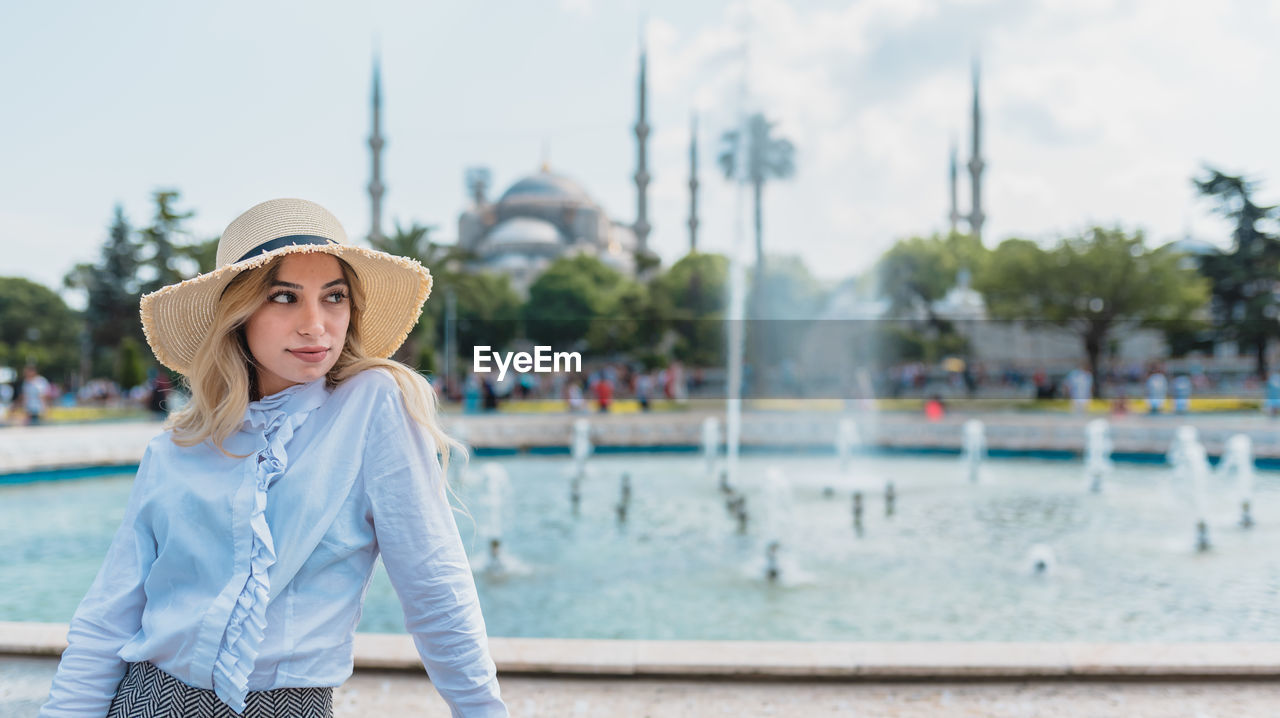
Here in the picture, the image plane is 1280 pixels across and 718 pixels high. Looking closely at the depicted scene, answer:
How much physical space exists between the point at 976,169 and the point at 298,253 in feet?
201

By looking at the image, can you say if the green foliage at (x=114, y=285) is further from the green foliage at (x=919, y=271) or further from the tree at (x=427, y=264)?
the green foliage at (x=919, y=271)

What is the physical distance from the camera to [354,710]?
2938 millimetres

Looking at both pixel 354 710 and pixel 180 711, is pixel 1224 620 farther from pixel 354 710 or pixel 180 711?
pixel 180 711

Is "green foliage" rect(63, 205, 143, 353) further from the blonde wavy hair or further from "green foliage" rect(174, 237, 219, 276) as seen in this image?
the blonde wavy hair

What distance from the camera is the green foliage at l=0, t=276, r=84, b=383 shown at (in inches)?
1825

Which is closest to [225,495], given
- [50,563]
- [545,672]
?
[545,672]

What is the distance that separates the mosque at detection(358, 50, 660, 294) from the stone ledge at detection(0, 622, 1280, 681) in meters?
56.1

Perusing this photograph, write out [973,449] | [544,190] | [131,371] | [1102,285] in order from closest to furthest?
[973,449] < [131,371] < [1102,285] < [544,190]

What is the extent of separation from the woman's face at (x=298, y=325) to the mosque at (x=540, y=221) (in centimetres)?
5795

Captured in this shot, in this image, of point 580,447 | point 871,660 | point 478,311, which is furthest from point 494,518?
point 478,311

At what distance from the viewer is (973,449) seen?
11953 millimetres

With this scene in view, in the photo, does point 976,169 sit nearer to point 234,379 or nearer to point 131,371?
point 131,371

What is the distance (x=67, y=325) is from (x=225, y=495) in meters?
60.2

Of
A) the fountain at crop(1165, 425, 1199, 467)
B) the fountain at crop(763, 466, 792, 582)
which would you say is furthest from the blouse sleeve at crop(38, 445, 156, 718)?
the fountain at crop(1165, 425, 1199, 467)
